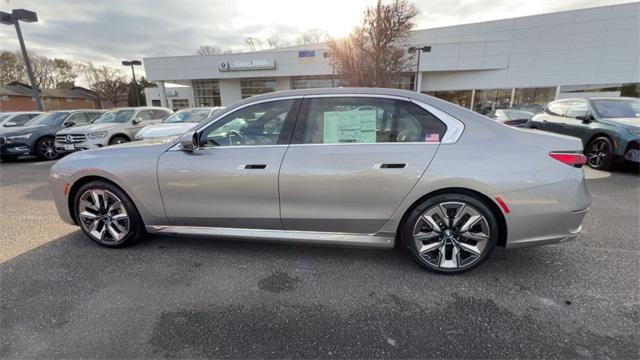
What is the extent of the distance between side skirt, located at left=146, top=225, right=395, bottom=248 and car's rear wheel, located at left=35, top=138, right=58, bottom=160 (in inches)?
377

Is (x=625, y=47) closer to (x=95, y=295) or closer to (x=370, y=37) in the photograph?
(x=370, y=37)

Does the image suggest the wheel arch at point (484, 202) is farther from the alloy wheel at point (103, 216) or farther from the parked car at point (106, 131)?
the parked car at point (106, 131)

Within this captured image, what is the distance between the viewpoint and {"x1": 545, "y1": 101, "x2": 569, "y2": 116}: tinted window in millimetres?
7333

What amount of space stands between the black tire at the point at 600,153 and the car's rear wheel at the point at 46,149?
49.0 feet

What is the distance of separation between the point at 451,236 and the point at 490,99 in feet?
91.5

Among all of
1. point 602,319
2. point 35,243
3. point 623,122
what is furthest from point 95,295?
point 623,122

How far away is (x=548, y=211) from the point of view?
2299mm

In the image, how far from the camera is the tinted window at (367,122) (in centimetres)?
245

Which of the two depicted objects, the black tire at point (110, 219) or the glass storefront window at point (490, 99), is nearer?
the black tire at point (110, 219)

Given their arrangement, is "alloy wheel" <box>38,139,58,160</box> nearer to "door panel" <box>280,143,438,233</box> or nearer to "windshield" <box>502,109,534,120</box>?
"door panel" <box>280,143,438,233</box>

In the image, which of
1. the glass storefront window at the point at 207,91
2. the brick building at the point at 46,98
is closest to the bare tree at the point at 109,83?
the brick building at the point at 46,98

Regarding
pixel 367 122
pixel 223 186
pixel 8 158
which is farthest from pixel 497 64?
pixel 8 158

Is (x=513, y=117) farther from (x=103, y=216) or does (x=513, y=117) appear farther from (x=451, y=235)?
(x=103, y=216)

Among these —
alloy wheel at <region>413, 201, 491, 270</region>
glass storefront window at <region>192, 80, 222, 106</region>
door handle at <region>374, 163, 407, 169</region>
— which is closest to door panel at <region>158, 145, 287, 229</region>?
door handle at <region>374, 163, 407, 169</region>
